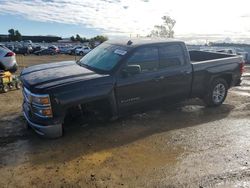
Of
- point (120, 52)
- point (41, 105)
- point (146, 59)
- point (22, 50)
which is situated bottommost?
point (22, 50)

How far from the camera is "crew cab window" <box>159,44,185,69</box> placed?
714cm

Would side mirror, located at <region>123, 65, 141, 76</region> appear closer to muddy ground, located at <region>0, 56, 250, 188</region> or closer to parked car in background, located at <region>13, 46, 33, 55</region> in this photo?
muddy ground, located at <region>0, 56, 250, 188</region>

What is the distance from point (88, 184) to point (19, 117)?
365cm

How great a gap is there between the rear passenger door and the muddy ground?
63 cm

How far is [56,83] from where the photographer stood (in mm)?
5734

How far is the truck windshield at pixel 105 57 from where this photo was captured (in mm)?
6605

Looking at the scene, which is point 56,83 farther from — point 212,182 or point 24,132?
point 212,182

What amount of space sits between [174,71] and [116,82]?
5.33 feet

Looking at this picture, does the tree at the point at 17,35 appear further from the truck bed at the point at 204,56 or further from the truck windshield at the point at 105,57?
the truck windshield at the point at 105,57

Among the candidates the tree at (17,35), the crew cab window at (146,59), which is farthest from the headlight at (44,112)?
the tree at (17,35)

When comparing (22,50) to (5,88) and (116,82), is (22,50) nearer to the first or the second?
(5,88)

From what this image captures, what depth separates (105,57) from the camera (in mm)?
6945

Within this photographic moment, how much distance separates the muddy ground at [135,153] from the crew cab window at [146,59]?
1.24 metres

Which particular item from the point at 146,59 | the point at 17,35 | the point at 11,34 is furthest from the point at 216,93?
the point at 11,34
